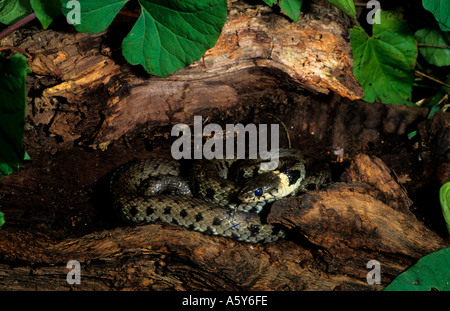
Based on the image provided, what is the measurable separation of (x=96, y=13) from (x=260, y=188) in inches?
101

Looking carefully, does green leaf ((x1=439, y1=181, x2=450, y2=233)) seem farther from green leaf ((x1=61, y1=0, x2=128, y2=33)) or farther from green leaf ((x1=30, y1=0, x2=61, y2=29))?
green leaf ((x1=30, y1=0, x2=61, y2=29))

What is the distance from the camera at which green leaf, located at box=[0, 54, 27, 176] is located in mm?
2500

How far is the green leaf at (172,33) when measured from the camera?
3.30m

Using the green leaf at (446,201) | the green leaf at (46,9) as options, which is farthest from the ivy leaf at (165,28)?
the green leaf at (446,201)

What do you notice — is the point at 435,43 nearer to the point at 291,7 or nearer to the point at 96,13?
the point at 291,7

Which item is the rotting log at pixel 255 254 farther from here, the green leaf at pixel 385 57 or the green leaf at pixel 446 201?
the green leaf at pixel 385 57

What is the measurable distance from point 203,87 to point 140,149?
1331mm

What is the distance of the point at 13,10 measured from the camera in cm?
355

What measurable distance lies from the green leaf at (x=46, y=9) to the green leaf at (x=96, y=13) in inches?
10.4

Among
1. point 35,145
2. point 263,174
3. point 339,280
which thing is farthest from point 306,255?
point 35,145

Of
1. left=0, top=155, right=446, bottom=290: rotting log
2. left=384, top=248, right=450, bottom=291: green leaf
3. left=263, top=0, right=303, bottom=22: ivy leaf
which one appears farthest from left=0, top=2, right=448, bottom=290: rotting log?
left=263, top=0, right=303, bottom=22: ivy leaf

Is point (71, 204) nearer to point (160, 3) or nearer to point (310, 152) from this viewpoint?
point (160, 3)

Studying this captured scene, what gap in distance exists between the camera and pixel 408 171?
4.60 meters

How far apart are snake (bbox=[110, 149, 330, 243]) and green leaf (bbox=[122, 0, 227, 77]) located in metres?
1.62
